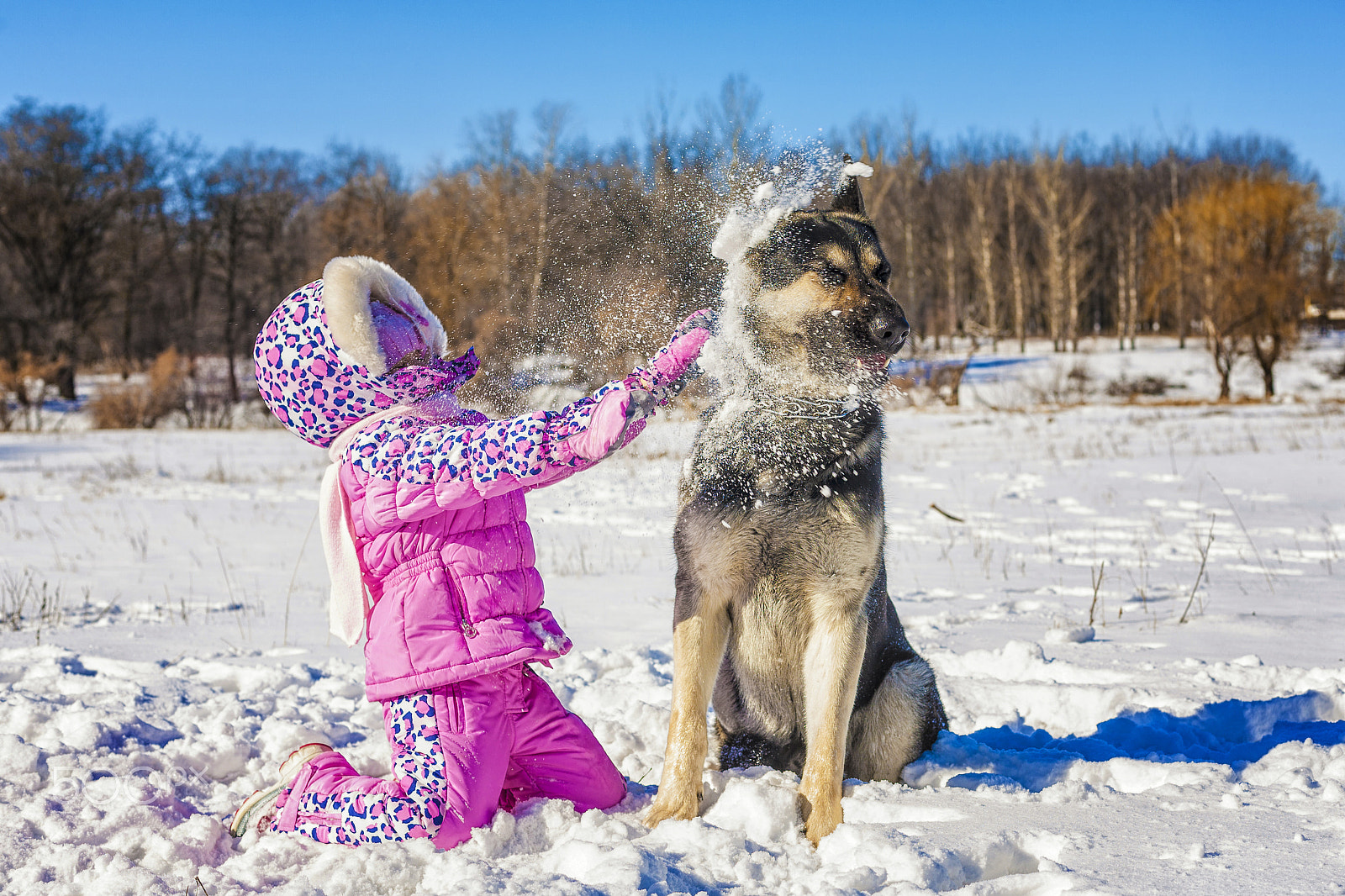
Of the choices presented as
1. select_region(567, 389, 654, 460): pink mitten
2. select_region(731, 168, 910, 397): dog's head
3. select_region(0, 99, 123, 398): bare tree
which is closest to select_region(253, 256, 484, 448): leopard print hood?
select_region(567, 389, 654, 460): pink mitten

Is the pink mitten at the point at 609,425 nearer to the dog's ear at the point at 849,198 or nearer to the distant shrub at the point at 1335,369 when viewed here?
the dog's ear at the point at 849,198

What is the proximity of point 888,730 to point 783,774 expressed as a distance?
403 mm

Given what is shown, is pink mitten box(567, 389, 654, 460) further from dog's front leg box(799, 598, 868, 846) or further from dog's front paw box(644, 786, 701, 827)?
dog's front paw box(644, 786, 701, 827)

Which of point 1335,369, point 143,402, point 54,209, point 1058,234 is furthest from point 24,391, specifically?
point 1335,369

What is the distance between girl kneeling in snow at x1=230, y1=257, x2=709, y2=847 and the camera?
224cm

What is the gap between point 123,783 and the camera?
2537 mm

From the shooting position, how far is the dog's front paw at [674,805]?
2.43m

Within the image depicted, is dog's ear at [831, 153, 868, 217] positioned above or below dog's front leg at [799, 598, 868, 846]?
above

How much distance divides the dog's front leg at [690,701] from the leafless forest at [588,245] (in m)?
1.05

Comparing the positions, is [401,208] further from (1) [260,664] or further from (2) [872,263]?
(2) [872,263]

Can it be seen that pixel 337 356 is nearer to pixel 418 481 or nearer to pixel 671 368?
pixel 418 481

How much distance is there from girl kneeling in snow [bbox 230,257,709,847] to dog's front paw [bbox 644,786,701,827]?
195 millimetres

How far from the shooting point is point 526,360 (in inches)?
151

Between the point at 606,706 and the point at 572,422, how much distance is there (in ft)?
5.72
